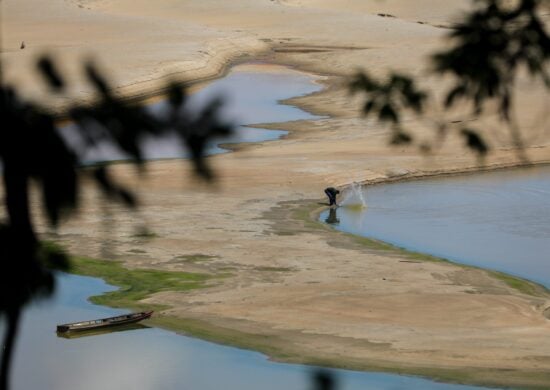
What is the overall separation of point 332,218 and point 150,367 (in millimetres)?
8207

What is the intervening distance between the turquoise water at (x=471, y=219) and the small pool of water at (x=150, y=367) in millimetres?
4692

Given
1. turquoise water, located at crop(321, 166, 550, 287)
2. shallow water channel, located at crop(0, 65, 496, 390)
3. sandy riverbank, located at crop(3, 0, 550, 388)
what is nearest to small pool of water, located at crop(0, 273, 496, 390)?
shallow water channel, located at crop(0, 65, 496, 390)

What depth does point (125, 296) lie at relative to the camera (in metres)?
16.1

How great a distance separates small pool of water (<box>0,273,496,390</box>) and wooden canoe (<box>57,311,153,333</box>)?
0.12m

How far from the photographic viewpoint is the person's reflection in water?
817 inches

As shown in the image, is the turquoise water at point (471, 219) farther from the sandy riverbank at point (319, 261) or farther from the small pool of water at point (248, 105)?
the small pool of water at point (248, 105)

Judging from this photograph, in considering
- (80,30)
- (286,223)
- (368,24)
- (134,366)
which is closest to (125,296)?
(134,366)

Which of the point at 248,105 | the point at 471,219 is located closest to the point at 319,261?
the point at 471,219

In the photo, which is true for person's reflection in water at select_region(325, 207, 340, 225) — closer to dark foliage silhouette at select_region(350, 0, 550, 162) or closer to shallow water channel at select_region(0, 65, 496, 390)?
shallow water channel at select_region(0, 65, 496, 390)

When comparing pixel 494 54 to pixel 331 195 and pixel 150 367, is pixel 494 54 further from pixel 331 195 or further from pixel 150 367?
pixel 331 195

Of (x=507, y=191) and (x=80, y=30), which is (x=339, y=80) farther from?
(x=507, y=191)

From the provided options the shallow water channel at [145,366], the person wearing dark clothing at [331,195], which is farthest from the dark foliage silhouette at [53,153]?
the person wearing dark clothing at [331,195]

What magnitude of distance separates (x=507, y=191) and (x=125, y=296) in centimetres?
928

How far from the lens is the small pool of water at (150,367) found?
12.8 meters
